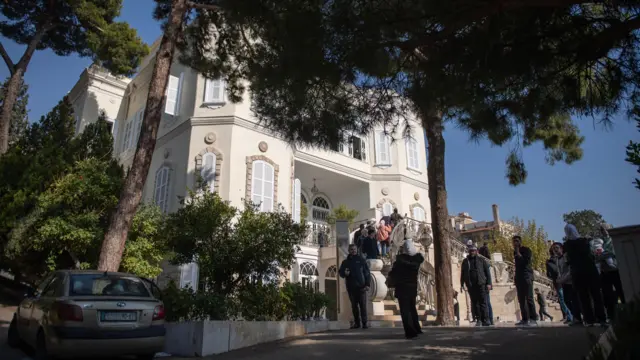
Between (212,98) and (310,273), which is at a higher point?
(212,98)

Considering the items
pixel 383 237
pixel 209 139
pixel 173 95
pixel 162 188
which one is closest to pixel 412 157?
pixel 383 237

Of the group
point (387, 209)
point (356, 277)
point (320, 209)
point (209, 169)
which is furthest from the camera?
point (320, 209)

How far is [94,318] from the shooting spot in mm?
5352

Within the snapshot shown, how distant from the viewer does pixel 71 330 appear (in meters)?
5.21

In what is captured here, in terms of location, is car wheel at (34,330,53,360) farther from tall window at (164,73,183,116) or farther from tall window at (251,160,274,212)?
tall window at (164,73,183,116)

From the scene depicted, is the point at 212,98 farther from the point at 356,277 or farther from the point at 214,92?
the point at 356,277

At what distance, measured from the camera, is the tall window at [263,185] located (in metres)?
16.4

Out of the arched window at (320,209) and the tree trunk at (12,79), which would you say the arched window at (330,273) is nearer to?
the arched window at (320,209)

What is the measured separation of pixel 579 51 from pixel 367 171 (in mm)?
16070

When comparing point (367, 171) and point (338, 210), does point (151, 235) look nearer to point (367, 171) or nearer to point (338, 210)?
point (338, 210)

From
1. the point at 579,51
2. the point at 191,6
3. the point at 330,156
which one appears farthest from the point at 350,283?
the point at 330,156

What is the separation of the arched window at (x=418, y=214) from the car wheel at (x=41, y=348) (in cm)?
1747

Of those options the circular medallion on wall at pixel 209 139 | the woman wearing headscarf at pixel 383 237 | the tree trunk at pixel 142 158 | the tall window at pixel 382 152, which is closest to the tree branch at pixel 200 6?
the tree trunk at pixel 142 158

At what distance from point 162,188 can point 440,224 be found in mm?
10560
